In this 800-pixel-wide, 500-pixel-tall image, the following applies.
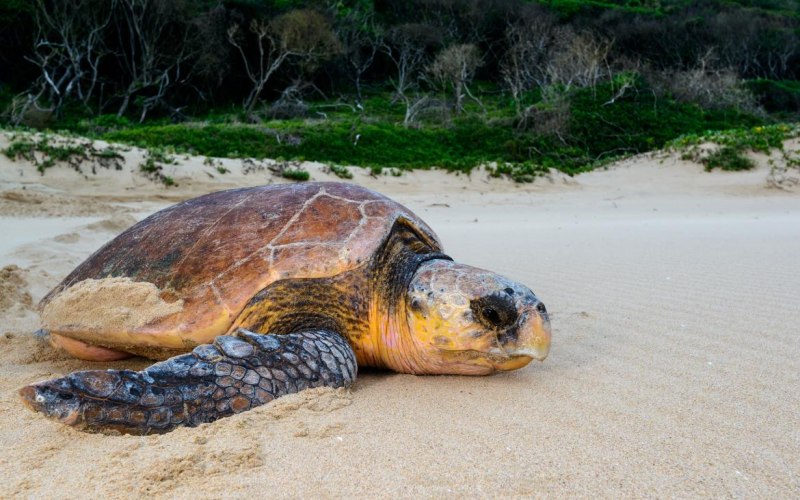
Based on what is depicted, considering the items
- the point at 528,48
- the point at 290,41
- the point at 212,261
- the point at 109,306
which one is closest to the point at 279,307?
the point at 212,261

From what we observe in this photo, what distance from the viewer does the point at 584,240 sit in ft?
21.3

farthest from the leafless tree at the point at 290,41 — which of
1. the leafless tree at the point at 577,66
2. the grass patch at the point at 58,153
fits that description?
the grass patch at the point at 58,153

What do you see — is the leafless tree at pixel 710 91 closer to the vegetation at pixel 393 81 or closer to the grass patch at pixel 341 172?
the vegetation at pixel 393 81

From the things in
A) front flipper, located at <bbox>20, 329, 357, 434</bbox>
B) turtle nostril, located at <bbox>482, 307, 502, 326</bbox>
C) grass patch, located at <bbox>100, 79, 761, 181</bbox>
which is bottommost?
grass patch, located at <bbox>100, 79, 761, 181</bbox>

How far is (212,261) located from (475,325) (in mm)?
1146

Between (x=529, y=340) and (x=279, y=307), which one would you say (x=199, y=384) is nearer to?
(x=279, y=307)

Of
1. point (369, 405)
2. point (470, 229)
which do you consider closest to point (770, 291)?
point (369, 405)

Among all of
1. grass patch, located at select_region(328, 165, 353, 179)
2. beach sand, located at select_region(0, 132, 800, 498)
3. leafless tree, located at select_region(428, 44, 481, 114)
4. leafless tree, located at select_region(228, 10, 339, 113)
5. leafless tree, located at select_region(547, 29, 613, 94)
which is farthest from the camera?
leafless tree, located at select_region(428, 44, 481, 114)

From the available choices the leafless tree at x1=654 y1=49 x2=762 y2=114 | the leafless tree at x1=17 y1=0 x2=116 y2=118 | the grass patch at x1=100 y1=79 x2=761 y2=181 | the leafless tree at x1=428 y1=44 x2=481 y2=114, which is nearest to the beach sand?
the grass patch at x1=100 y1=79 x2=761 y2=181

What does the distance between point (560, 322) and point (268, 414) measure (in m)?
1.82

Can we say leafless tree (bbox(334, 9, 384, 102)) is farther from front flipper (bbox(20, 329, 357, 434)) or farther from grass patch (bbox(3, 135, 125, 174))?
front flipper (bbox(20, 329, 357, 434))

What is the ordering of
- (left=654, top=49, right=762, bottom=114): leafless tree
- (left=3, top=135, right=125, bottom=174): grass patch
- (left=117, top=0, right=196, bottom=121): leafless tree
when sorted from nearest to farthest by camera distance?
(left=3, top=135, right=125, bottom=174): grass patch < (left=654, top=49, right=762, bottom=114): leafless tree < (left=117, top=0, right=196, bottom=121): leafless tree

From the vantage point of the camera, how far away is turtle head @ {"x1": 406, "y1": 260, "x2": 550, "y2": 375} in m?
2.18

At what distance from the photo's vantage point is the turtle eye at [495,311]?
2.20m
